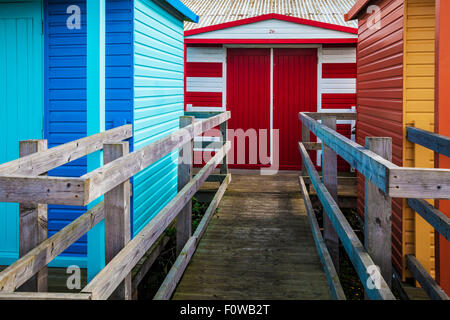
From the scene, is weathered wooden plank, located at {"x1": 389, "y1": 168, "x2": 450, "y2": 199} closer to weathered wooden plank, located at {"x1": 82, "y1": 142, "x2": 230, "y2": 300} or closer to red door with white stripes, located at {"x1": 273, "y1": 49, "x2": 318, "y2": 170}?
weathered wooden plank, located at {"x1": 82, "y1": 142, "x2": 230, "y2": 300}

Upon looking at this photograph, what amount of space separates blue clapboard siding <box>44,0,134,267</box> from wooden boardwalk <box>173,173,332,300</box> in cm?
131

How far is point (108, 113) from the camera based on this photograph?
490cm

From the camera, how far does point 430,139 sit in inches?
152

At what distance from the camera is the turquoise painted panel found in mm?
4844

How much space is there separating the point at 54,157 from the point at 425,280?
2.97 meters

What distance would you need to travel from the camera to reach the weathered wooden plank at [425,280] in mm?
3686

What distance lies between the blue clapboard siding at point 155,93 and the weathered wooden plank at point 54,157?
0.88m

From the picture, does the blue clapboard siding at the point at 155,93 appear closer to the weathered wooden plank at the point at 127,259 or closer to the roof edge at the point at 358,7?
the weathered wooden plank at the point at 127,259

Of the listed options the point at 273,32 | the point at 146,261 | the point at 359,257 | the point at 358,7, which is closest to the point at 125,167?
the point at 359,257

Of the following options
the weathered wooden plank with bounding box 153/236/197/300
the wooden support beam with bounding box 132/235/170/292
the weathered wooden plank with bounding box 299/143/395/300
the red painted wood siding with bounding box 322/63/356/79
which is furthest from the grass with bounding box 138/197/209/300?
the red painted wood siding with bounding box 322/63/356/79

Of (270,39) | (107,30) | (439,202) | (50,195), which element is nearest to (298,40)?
(270,39)

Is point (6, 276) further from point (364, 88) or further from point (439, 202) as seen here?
point (364, 88)

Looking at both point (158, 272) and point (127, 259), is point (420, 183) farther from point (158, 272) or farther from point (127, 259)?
point (158, 272)

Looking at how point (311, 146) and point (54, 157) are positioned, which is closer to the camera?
point (54, 157)
